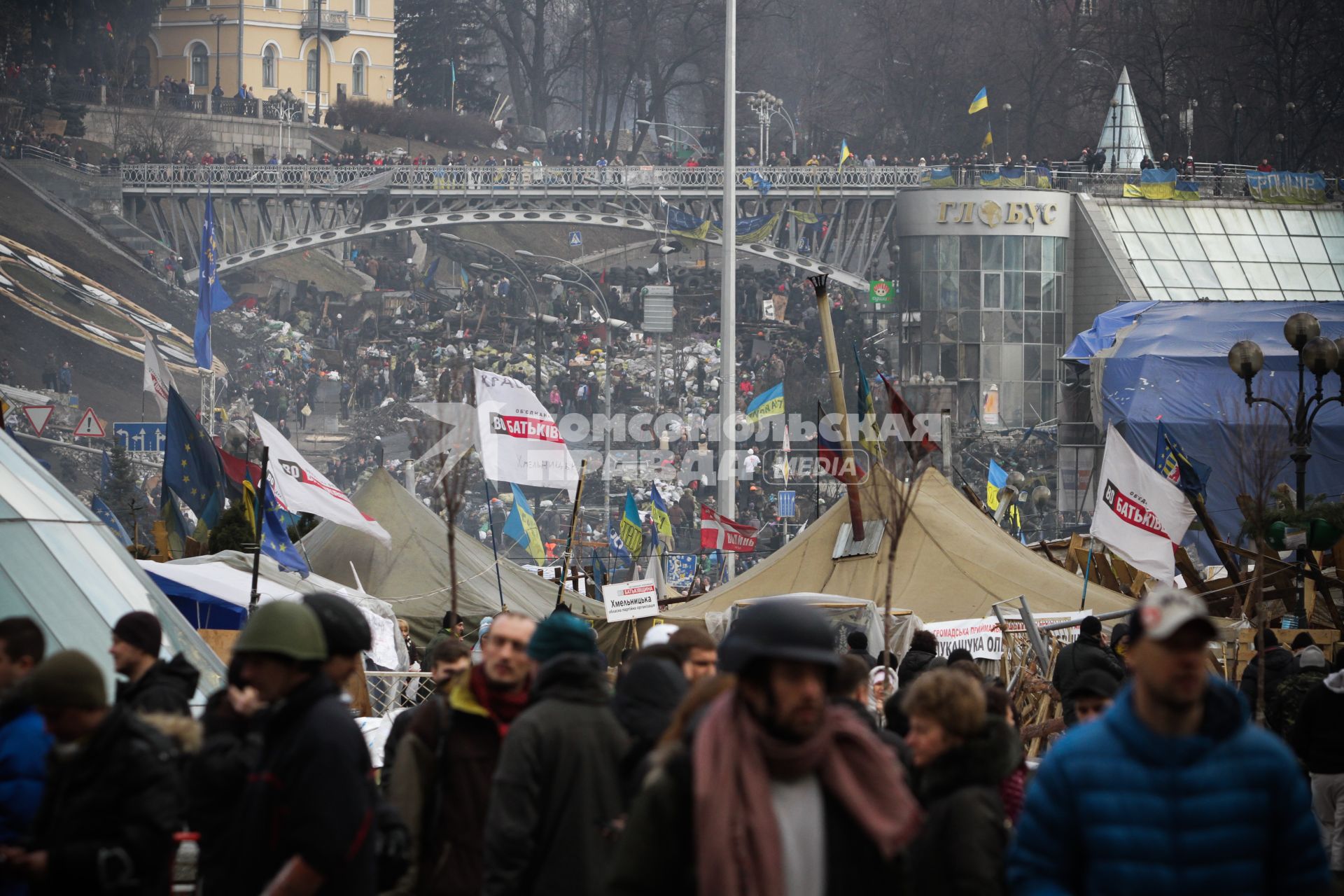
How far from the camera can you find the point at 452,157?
7638cm

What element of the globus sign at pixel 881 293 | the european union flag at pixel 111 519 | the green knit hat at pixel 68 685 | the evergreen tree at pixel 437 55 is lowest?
the european union flag at pixel 111 519

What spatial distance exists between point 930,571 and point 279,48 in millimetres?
78703

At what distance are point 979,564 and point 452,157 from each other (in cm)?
6269

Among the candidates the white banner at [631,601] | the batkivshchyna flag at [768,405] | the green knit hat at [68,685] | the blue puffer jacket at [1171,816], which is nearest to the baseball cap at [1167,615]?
the blue puffer jacket at [1171,816]

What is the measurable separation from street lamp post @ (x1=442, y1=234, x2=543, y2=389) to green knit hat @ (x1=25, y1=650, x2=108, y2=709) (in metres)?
52.7

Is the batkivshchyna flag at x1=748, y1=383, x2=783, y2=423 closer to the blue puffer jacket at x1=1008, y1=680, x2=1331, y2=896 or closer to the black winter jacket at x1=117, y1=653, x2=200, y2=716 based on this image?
the black winter jacket at x1=117, y1=653, x2=200, y2=716

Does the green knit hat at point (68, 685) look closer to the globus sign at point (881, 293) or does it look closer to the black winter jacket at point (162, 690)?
the black winter jacket at point (162, 690)

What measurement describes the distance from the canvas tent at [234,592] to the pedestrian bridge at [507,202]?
153 feet

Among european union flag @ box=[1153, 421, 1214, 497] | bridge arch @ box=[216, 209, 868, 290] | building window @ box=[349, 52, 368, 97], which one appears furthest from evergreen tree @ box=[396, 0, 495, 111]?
european union flag @ box=[1153, 421, 1214, 497]

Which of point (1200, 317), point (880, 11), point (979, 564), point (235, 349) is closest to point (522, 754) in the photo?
point (979, 564)

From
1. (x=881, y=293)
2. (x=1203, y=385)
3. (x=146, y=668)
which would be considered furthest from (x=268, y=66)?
(x=146, y=668)

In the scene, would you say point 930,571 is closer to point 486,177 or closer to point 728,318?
point 728,318

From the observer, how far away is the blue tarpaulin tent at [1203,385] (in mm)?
36906

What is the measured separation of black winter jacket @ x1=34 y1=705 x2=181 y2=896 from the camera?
13.4 ft
